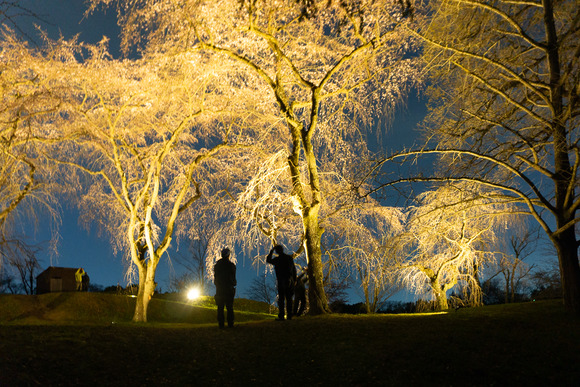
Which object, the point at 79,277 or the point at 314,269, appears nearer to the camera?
the point at 314,269

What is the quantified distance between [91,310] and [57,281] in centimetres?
1817

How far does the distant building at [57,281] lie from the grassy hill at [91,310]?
50.0ft

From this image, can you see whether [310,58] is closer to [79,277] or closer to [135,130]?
[135,130]

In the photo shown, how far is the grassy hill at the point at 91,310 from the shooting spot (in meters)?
17.5

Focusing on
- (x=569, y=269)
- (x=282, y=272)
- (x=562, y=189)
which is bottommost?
(x=569, y=269)

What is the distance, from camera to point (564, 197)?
29.0 feet

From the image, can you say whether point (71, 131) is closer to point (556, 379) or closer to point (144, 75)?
point (144, 75)

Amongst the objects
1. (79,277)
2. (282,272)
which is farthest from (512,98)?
(79,277)

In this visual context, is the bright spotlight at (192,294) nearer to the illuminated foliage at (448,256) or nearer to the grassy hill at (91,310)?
the grassy hill at (91,310)

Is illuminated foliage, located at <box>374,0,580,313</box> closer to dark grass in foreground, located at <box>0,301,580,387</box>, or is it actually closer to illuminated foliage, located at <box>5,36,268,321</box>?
dark grass in foreground, located at <box>0,301,580,387</box>

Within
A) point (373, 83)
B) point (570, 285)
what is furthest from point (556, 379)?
point (373, 83)

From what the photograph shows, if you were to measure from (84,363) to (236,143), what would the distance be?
1120 centimetres

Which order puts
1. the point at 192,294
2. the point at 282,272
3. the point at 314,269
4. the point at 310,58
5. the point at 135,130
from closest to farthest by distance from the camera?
the point at 282,272 → the point at 314,269 → the point at 310,58 → the point at 135,130 → the point at 192,294

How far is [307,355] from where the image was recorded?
19.6 ft
